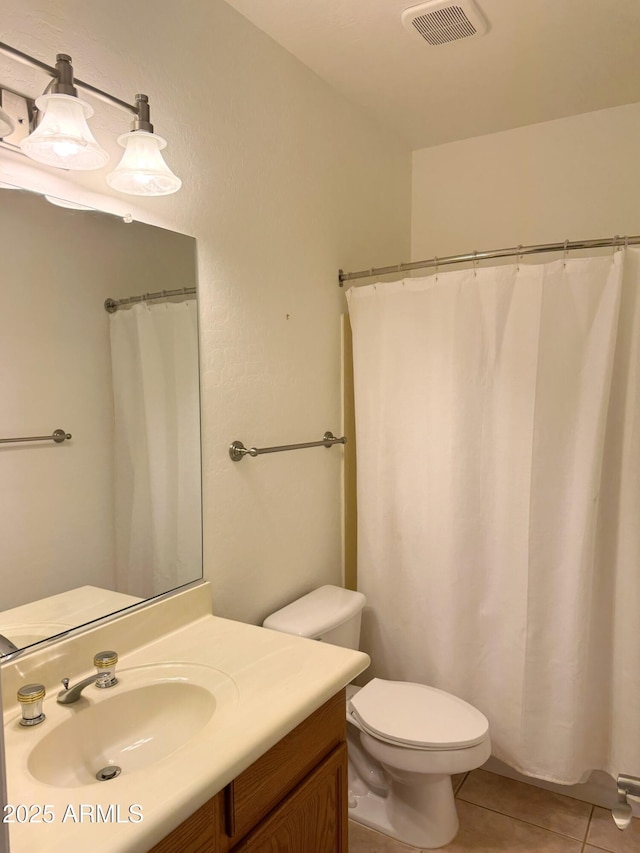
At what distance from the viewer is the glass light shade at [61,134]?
111 cm

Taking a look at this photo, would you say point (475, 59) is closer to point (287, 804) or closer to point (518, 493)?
point (518, 493)

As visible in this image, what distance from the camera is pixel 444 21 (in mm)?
1772

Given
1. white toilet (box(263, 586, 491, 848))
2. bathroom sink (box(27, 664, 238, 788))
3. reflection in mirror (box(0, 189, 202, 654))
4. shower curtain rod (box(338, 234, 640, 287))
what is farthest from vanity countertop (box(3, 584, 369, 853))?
shower curtain rod (box(338, 234, 640, 287))

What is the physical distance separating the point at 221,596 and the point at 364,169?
1.76 meters

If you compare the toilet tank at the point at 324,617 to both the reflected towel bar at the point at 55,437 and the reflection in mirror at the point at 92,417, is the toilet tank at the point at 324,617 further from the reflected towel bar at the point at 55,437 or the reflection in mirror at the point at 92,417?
the reflected towel bar at the point at 55,437

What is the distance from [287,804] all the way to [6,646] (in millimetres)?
649

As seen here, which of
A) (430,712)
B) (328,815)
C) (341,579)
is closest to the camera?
(328,815)

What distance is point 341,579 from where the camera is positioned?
7.80 ft

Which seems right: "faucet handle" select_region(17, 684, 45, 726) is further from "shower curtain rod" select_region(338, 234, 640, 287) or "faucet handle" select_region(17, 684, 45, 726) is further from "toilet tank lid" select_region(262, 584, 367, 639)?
"shower curtain rod" select_region(338, 234, 640, 287)

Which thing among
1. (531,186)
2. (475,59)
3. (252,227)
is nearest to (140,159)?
(252,227)

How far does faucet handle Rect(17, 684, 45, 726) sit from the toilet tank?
764 mm

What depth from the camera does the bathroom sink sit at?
109 centimetres

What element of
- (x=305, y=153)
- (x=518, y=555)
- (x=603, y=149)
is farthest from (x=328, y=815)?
(x=603, y=149)

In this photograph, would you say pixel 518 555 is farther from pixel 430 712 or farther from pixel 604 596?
pixel 430 712
